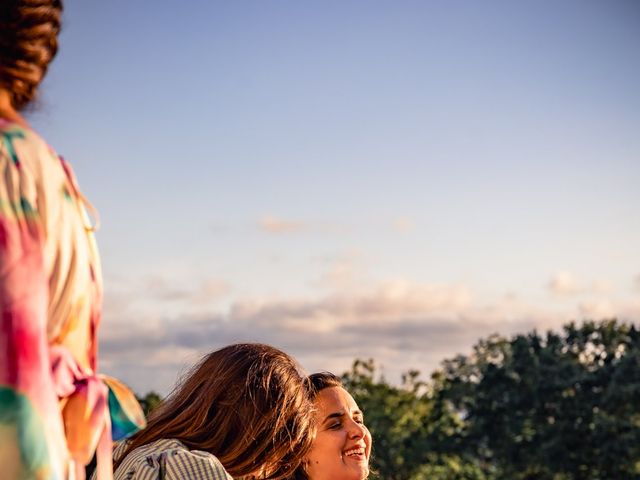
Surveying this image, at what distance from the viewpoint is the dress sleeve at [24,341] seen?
4.97 feet

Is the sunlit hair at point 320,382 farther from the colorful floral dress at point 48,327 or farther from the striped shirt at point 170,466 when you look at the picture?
the colorful floral dress at point 48,327

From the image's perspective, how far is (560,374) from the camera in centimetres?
3347

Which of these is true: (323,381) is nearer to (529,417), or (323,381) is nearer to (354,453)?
(354,453)

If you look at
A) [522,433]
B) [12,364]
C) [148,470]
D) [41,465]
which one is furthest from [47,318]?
[522,433]

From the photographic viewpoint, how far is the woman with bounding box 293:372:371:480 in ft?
18.5

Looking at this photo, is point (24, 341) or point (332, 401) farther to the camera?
point (332, 401)

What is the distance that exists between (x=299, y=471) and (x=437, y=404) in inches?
1210

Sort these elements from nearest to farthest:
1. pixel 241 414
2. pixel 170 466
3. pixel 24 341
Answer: pixel 24 341 < pixel 170 466 < pixel 241 414

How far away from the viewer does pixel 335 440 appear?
5668 millimetres

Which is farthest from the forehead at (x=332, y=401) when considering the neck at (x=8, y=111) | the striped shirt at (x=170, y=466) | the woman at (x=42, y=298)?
the neck at (x=8, y=111)

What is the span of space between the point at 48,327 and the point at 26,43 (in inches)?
18.1

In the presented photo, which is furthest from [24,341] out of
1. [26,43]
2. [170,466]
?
[170,466]

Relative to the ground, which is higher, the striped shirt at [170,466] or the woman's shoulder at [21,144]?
the woman's shoulder at [21,144]

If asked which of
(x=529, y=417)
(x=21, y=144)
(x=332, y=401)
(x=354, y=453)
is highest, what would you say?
(x=21, y=144)
